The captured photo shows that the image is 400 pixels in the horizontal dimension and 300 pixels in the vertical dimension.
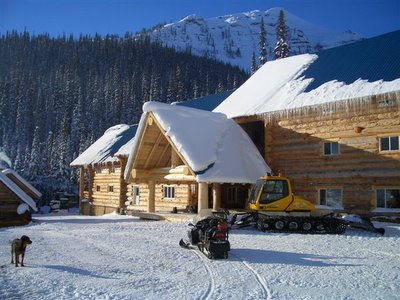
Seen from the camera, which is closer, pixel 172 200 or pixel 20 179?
pixel 172 200

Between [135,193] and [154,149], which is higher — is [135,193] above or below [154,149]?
below

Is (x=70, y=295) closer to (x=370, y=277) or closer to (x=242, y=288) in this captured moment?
(x=242, y=288)

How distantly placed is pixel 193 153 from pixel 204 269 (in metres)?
10.5

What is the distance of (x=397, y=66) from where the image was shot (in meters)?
21.0

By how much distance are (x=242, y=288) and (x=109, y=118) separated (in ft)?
274

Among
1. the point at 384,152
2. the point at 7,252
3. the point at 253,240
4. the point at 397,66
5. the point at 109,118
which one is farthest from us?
the point at 109,118

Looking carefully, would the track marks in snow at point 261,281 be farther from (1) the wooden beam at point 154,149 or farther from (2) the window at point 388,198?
(1) the wooden beam at point 154,149

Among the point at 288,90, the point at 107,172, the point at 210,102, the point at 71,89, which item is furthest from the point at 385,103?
the point at 71,89

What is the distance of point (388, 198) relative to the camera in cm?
1956

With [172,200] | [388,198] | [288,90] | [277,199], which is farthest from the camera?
[172,200]

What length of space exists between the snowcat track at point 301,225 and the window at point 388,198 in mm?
3570

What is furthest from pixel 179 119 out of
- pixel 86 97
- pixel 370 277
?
pixel 86 97

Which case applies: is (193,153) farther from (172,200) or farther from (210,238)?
(172,200)

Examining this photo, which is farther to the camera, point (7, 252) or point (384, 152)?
point (384, 152)
